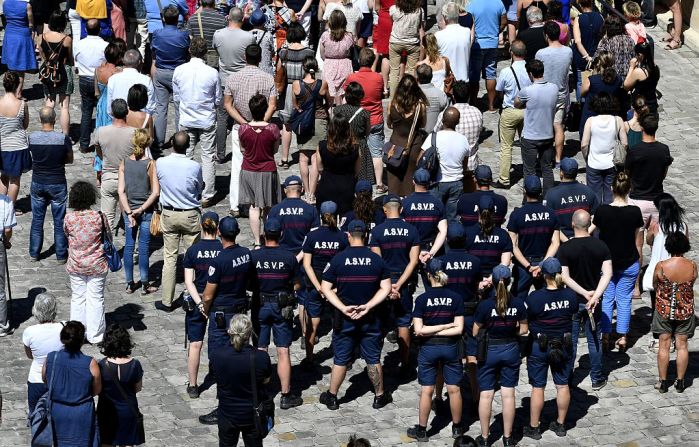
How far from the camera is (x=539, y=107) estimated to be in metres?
19.2

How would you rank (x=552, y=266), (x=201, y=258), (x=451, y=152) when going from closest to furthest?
(x=552, y=266), (x=201, y=258), (x=451, y=152)

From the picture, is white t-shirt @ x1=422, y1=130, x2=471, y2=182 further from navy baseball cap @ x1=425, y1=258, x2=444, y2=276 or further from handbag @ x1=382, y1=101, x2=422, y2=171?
navy baseball cap @ x1=425, y1=258, x2=444, y2=276

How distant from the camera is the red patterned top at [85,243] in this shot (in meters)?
15.9

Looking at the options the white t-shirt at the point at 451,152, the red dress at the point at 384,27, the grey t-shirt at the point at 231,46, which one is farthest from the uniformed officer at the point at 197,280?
the red dress at the point at 384,27

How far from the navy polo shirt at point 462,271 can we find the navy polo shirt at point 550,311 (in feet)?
2.11

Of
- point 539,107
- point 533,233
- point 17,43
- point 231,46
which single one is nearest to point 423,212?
point 533,233

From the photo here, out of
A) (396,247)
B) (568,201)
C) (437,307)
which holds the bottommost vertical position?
(437,307)

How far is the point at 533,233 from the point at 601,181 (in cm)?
308

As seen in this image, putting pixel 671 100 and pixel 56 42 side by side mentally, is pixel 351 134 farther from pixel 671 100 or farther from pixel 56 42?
pixel 671 100

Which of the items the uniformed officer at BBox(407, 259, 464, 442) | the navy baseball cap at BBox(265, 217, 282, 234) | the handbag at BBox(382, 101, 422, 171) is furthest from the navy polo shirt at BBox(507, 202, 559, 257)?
the navy baseball cap at BBox(265, 217, 282, 234)

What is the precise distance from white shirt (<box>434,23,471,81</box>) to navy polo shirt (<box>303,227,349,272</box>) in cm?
601

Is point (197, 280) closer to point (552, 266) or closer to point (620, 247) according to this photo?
point (552, 266)

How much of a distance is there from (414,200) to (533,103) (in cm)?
376

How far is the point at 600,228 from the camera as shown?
16391 millimetres
